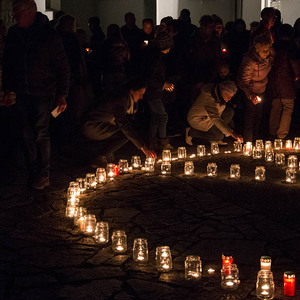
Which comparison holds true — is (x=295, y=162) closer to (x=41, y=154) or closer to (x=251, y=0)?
(x=41, y=154)

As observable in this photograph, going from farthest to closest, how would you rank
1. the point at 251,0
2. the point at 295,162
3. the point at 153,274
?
the point at 251,0 < the point at 295,162 < the point at 153,274

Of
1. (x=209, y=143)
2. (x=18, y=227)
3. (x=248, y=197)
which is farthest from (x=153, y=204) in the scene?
(x=209, y=143)

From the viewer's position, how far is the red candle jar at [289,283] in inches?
197

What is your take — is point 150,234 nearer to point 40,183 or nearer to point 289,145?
point 40,183

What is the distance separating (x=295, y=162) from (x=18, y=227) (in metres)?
4.65

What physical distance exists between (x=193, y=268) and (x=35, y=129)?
3.71 m

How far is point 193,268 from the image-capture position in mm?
5402

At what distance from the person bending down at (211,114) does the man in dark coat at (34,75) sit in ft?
10.7

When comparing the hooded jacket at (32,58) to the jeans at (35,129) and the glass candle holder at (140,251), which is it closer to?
the jeans at (35,129)

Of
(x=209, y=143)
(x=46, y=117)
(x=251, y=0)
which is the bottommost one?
(x=209, y=143)

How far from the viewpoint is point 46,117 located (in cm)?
845

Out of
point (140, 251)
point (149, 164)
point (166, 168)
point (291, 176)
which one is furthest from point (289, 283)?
point (149, 164)

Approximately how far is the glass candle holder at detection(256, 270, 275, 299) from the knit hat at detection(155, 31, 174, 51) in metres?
6.42

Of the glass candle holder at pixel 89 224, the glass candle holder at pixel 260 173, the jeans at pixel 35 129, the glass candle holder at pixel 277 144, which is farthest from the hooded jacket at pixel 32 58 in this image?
the glass candle holder at pixel 277 144
